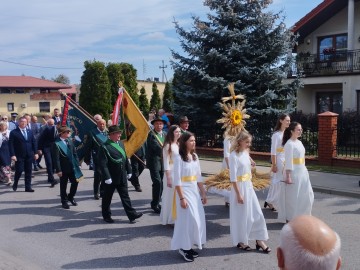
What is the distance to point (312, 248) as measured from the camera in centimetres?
192

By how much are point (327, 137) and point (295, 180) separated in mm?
6863

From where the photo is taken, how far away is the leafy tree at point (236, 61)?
1706 centimetres

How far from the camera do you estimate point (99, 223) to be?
7.91 metres

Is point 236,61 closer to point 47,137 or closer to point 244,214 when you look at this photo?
point 47,137

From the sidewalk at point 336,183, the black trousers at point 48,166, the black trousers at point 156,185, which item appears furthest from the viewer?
the black trousers at point 48,166

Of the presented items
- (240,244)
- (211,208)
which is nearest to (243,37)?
(211,208)

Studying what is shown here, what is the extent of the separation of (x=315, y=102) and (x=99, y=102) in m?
14.0

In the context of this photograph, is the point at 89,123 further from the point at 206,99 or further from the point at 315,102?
the point at 315,102

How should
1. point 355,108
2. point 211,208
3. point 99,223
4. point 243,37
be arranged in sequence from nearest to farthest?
point 99,223
point 211,208
point 243,37
point 355,108

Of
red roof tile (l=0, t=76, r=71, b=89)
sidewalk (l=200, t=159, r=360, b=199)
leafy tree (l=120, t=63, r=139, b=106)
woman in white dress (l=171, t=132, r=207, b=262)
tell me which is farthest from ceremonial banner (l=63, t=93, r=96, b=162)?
red roof tile (l=0, t=76, r=71, b=89)

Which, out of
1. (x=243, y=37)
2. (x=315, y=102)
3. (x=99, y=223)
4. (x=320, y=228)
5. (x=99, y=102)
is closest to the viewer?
(x=320, y=228)

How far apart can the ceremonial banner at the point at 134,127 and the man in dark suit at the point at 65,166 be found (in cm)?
120

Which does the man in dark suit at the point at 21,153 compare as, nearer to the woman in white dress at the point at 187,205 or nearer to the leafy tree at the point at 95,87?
the woman in white dress at the point at 187,205

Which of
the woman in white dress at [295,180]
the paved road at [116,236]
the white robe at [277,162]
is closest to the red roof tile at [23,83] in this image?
the paved road at [116,236]
